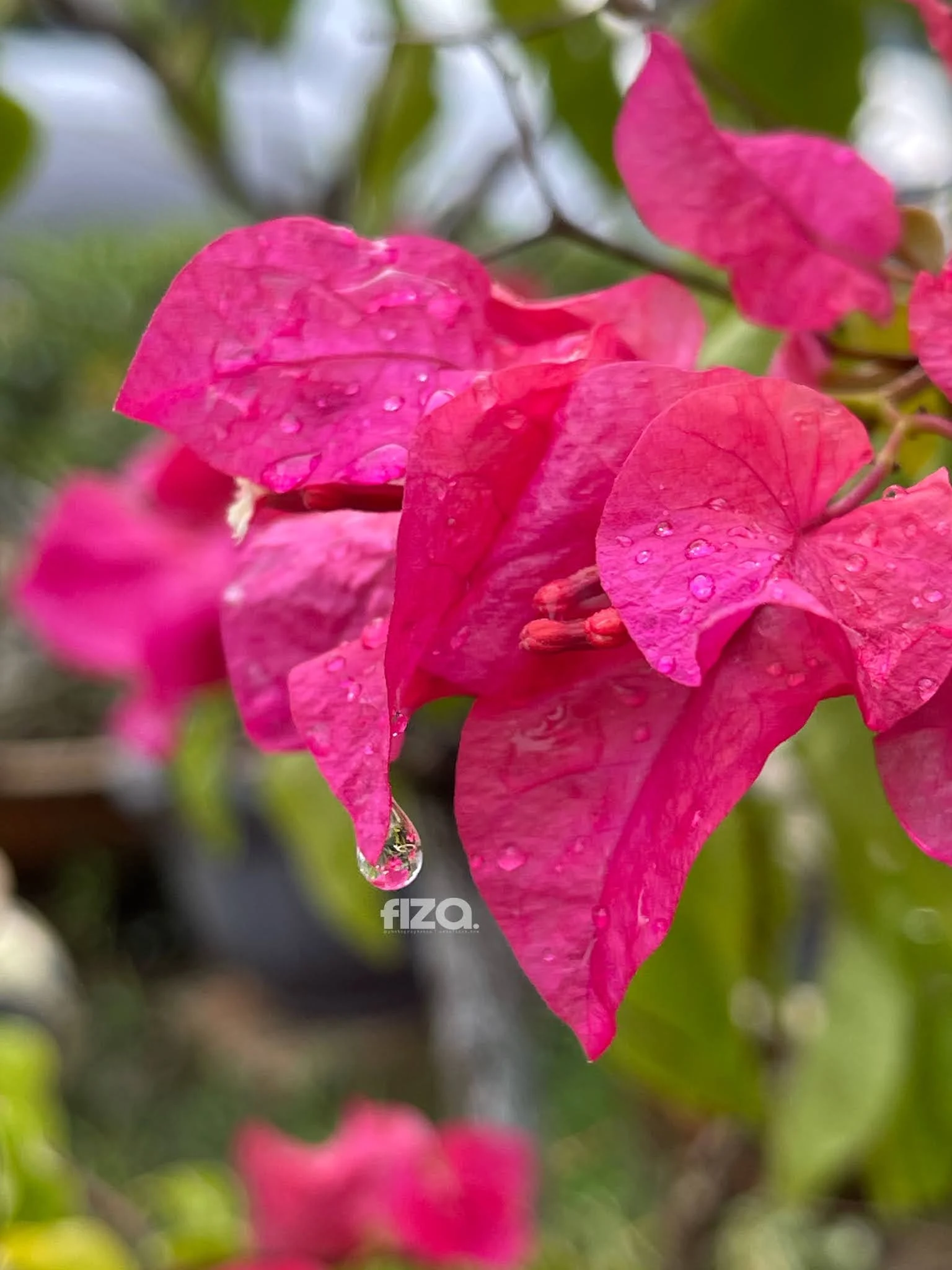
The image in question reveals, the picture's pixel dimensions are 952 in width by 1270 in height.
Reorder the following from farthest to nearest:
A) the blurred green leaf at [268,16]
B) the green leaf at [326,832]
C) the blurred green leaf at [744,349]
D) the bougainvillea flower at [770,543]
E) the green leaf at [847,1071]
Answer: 1. the blurred green leaf at [268,16]
2. the green leaf at [326,832]
3. the green leaf at [847,1071]
4. the blurred green leaf at [744,349]
5. the bougainvillea flower at [770,543]

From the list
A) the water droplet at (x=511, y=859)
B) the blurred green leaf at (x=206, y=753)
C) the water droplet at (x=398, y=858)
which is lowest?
the blurred green leaf at (x=206, y=753)

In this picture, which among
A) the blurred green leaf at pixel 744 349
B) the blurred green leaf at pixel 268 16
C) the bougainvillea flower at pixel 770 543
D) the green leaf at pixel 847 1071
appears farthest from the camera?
the blurred green leaf at pixel 268 16

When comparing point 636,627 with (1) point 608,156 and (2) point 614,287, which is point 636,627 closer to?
(2) point 614,287

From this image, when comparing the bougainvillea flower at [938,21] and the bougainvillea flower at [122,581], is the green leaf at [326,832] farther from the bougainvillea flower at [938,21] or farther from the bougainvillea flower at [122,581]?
the bougainvillea flower at [938,21]

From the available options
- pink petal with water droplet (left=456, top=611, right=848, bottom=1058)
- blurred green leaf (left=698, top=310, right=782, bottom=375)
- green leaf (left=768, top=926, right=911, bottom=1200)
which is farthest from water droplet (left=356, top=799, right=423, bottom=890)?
green leaf (left=768, top=926, right=911, bottom=1200)

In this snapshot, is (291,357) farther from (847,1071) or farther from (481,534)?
(847,1071)

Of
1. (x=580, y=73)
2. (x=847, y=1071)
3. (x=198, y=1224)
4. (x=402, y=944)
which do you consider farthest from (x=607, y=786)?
(x=402, y=944)

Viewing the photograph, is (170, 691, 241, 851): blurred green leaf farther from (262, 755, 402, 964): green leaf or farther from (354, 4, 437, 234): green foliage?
(354, 4, 437, 234): green foliage

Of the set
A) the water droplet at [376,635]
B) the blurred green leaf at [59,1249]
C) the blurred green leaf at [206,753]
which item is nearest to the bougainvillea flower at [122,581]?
the blurred green leaf at [206,753]

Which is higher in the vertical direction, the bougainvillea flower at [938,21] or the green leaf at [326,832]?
the bougainvillea flower at [938,21]
